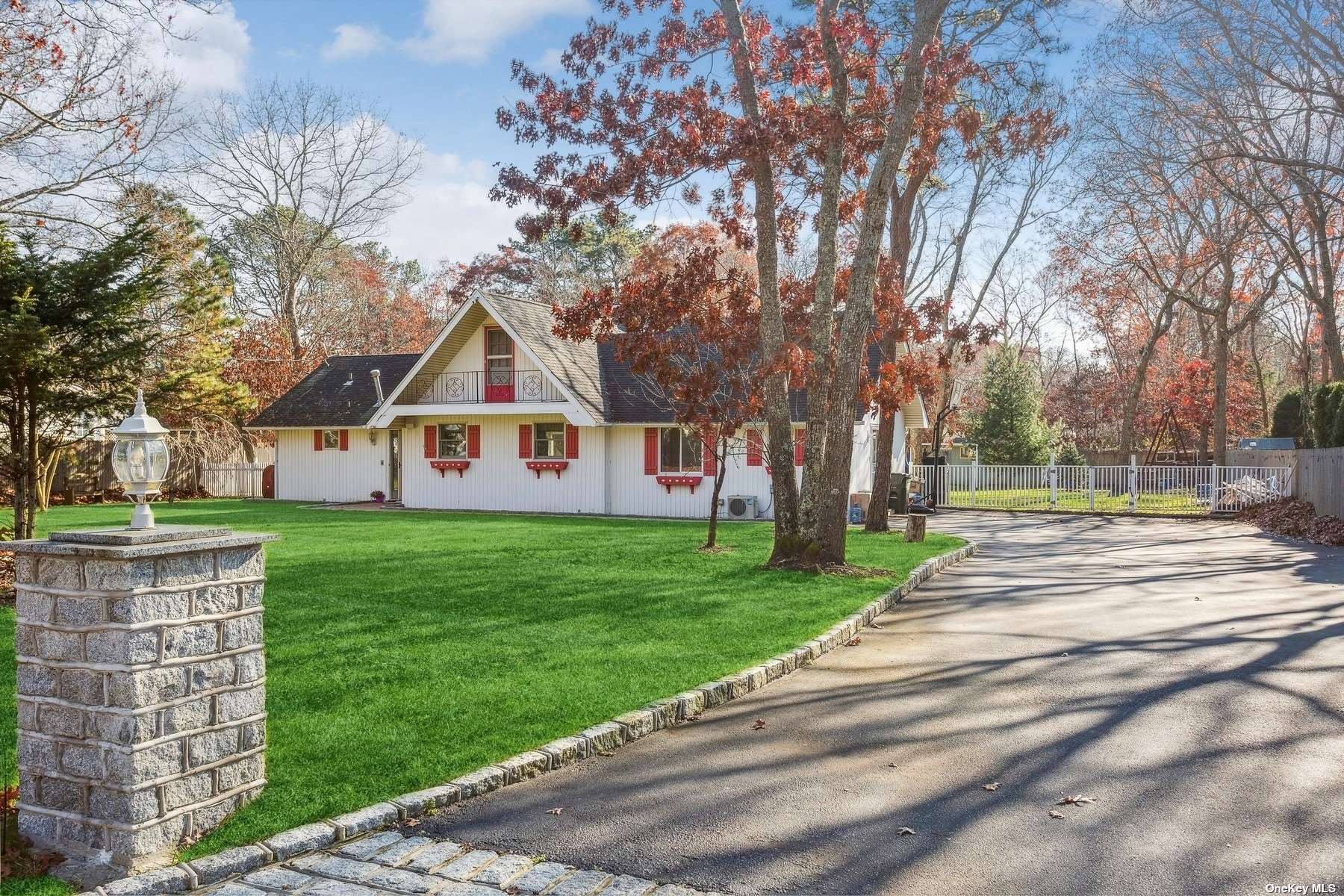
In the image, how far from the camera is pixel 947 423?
48188 millimetres

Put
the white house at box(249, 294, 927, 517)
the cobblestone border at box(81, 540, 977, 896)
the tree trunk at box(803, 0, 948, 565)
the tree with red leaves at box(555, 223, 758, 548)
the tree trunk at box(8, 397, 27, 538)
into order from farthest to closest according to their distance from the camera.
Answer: the white house at box(249, 294, 927, 517)
the tree with red leaves at box(555, 223, 758, 548)
the tree trunk at box(803, 0, 948, 565)
the tree trunk at box(8, 397, 27, 538)
the cobblestone border at box(81, 540, 977, 896)

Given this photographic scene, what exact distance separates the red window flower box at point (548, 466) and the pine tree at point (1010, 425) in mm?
20045

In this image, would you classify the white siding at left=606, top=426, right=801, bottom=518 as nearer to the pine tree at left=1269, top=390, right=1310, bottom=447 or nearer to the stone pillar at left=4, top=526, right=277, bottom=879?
the stone pillar at left=4, top=526, right=277, bottom=879

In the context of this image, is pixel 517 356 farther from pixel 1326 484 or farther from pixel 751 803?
pixel 751 803

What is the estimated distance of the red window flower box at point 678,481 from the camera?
79.7ft

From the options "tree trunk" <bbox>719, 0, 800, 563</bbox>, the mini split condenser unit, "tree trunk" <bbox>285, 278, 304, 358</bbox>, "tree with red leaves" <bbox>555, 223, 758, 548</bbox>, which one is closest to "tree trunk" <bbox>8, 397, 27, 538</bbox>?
"tree with red leaves" <bbox>555, 223, 758, 548</bbox>

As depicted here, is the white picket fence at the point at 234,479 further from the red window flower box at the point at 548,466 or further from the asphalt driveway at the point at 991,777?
the asphalt driveway at the point at 991,777

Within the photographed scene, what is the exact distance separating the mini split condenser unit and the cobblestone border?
15621mm

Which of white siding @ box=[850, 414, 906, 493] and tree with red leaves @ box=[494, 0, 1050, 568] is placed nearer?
tree with red leaves @ box=[494, 0, 1050, 568]

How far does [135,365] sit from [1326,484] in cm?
2352

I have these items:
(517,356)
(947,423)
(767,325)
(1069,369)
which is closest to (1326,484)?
(767,325)

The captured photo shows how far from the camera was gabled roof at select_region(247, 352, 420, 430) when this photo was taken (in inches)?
1188

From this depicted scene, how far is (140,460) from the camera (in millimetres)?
4238

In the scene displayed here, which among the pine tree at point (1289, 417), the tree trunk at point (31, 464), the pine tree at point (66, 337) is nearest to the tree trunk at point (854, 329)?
the pine tree at point (66, 337)
